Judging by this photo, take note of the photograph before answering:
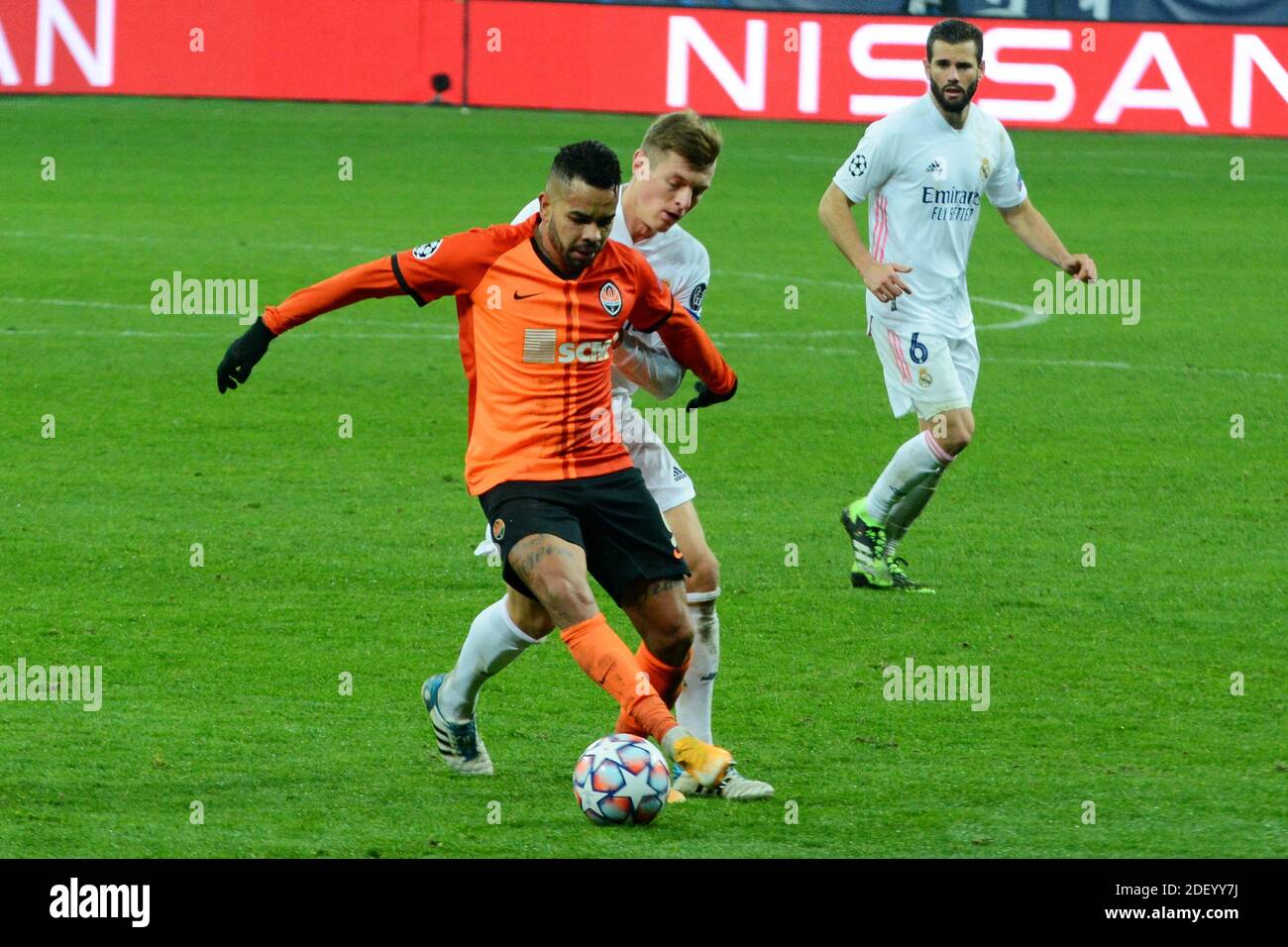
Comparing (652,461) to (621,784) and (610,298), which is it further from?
(621,784)

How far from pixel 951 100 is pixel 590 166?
3.41m

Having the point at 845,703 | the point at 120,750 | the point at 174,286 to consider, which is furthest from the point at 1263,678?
the point at 174,286

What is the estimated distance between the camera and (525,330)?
18.4 feet

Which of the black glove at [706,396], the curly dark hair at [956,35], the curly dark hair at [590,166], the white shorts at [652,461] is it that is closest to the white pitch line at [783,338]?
the curly dark hair at [956,35]

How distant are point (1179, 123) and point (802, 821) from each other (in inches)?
806

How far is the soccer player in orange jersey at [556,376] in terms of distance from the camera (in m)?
5.49

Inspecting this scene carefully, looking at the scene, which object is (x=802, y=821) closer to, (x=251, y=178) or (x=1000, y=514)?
(x=1000, y=514)

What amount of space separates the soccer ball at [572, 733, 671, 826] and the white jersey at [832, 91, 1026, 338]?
3537mm

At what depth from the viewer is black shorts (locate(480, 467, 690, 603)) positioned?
18.1ft

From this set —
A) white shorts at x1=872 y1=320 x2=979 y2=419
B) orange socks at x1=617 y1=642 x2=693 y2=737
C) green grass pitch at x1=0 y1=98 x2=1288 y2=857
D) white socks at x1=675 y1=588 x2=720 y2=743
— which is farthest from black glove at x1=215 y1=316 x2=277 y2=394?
white shorts at x1=872 y1=320 x2=979 y2=419

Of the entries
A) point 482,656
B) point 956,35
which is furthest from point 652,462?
point 956,35

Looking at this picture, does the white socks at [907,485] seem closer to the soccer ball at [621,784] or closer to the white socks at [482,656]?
the white socks at [482,656]

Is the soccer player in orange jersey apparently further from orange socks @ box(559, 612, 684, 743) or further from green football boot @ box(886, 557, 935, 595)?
green football boot @ box(886, 557, 935, 595)

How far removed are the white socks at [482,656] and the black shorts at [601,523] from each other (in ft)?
0.73
